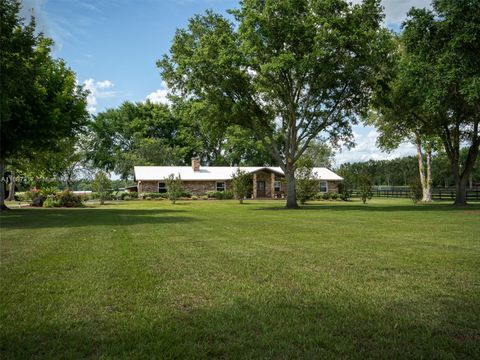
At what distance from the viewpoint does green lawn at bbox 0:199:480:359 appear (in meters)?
3.90

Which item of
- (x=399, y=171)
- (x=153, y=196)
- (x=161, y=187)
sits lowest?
(x=153, y=196)

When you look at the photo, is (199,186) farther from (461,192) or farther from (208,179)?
(461,192)

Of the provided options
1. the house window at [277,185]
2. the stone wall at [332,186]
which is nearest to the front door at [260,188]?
the house window at [277,185]

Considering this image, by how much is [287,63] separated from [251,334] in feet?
75.0

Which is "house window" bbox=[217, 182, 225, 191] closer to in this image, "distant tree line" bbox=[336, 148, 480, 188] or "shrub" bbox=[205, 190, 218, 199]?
"shrub" bbox=[205, 190, 218, 199]

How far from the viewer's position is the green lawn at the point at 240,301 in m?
3.90

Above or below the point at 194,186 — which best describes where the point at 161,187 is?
below

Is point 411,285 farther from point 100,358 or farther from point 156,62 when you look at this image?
point 156,62

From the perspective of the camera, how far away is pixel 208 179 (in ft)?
181

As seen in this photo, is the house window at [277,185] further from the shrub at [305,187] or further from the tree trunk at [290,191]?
the tree trunk at [290,191]

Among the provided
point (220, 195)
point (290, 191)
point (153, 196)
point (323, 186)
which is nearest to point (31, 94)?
point (290, 191)

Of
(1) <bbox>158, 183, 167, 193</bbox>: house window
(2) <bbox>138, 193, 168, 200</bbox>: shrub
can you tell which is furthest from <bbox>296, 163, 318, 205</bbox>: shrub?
(1) <bbox>158, 183, 167, 193</bbox>: house window

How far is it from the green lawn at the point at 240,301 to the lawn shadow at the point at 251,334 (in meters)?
0.01

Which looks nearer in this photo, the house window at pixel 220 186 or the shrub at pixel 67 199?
the shrub at pixel 67 199
